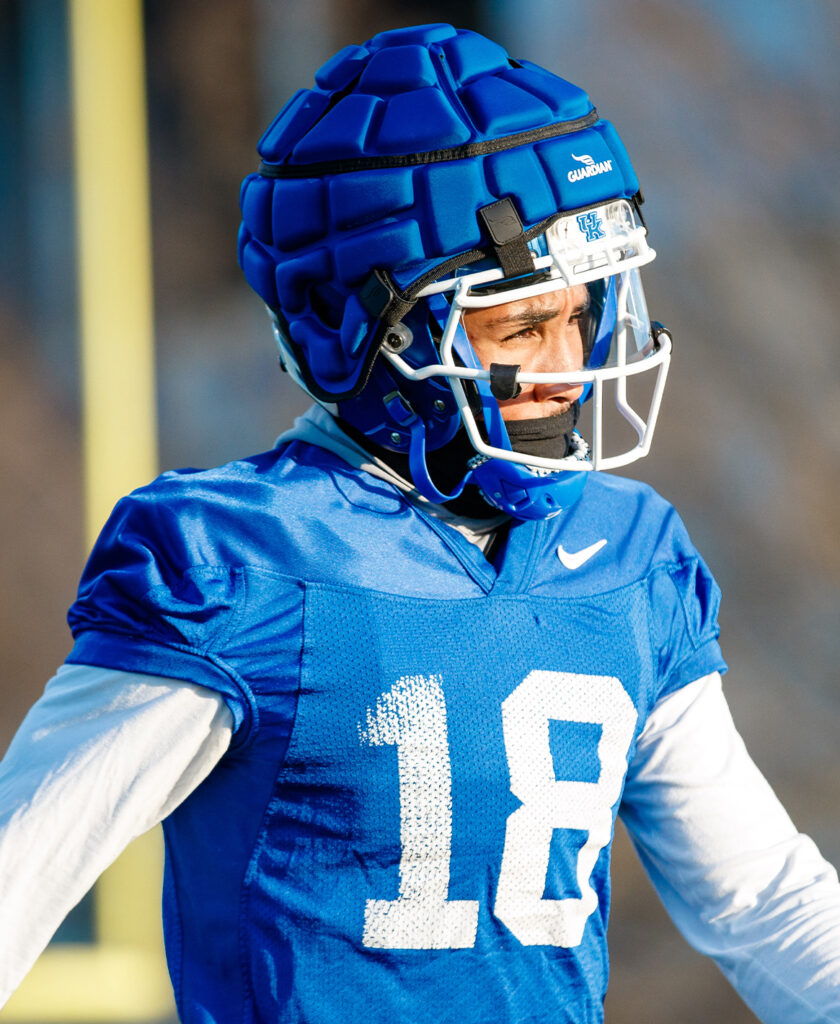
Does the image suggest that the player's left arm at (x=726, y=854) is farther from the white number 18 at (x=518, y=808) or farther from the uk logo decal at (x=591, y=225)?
the uk logo decal at (x=591, y=225)

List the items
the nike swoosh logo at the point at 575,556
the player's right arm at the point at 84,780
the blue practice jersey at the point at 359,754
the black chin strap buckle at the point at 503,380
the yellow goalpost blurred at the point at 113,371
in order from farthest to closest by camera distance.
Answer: the yellow goalpost blurred at the point at 113,371, the nike swoosh logo at the point at 575,556, the black chin strap buckle at the point at 503,380, the blue practice jersey at the point at 359,754, the player's right arm at the point at 84,780

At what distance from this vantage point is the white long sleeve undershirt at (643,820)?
113 centimetres

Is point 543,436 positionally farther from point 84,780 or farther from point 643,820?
point 84,780

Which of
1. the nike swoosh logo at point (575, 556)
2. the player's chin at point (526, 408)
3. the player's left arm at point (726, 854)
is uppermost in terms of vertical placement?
the player's chin at point (526, 408)

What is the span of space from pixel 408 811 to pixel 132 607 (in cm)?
32

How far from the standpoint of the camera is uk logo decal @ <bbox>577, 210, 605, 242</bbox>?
1413mm

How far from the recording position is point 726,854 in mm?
1468

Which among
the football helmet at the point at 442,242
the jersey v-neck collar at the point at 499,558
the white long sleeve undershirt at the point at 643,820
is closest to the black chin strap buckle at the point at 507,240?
the football helmet at the point at 442,242

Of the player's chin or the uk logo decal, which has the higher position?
the uk logo decal

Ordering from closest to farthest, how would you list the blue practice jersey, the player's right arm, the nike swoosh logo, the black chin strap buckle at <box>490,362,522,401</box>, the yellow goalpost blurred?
the player's right arm < the blue practice jersey < the black chin strap buckle at <box>490,362,522,401</box> < the nike swoosh logo < the yellow goalpost blurred

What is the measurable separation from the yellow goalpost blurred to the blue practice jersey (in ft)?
4.12

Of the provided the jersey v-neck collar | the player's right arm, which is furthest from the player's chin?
the player's right arm

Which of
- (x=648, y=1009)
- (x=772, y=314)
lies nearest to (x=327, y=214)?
(x=772, y=314)

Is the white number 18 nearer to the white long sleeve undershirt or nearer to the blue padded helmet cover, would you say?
the white long sleeve undershirt
